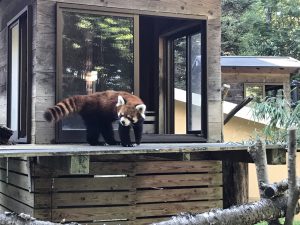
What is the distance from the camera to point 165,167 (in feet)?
22.8

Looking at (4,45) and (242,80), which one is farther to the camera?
(242,80)

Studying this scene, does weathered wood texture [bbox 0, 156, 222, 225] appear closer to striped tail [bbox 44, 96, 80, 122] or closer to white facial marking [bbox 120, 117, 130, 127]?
striped tail [bbox 44, 96, 80, 122]

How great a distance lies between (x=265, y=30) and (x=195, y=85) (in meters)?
14.4

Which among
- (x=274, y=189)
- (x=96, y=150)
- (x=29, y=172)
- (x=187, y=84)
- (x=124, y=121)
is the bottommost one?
(x=29, y=172)

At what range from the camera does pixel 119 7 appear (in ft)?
21.9

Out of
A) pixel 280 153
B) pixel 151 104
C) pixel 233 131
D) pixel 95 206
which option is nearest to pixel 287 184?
pixel 280 153

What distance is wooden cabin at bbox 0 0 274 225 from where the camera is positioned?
6.23 meters

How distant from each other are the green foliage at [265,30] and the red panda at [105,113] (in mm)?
15409

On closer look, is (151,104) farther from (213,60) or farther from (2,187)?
(2,187)

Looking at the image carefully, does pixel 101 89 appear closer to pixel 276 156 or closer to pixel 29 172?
pixel 29 172

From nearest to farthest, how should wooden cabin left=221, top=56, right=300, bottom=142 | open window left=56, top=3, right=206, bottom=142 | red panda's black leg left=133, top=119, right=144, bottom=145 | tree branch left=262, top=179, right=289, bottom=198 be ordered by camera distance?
1. tree branch left=262, top=179, right=289, bottom=198
2. red panda's black leg left=133, top=119, right=144, bottom=145
3. open window left=56, top=3, right=206, bottom=142
4. wooden cabin left=221, top=56, right=300, bottom=142

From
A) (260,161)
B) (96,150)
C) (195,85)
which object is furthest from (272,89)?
(260,161)

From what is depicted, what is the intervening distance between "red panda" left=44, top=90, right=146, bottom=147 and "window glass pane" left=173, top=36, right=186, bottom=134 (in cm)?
213

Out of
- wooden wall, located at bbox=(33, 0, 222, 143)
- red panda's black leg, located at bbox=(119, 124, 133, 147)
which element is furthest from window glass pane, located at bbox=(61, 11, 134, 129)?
red panda's black leg, located at bbox=(119, 124, 133, 147)
